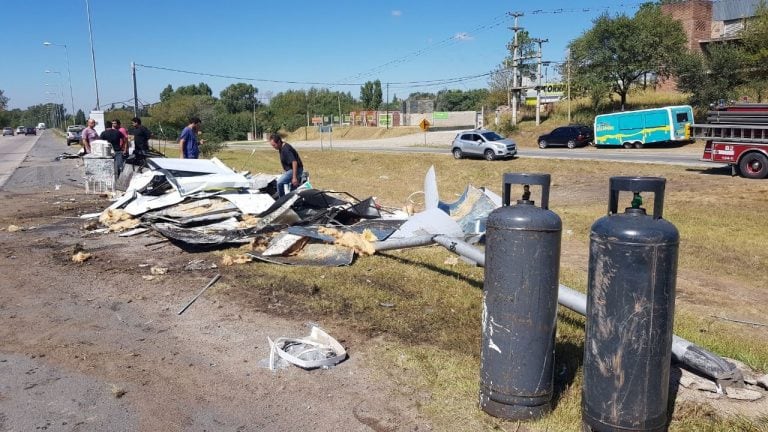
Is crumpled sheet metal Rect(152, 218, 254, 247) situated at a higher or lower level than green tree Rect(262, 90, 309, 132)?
lower

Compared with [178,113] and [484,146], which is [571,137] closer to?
[484,146]

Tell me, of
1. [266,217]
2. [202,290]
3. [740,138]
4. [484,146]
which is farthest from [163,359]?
[484,146]

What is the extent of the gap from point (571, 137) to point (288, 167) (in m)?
30.4

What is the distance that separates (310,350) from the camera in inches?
Answer: 177

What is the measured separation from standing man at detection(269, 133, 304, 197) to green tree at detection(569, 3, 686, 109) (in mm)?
41680

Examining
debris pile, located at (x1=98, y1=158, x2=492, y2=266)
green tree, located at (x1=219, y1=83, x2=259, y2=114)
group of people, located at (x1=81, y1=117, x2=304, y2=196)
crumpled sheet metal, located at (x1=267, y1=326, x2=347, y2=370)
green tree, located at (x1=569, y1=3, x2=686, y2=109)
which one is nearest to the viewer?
crumpled sheet metal, located at (x1=267, y1=326, x2=347, y2=370)

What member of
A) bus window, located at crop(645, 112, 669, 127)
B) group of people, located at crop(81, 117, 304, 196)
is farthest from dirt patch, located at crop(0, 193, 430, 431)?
bus window, located at crop(645, 112, 669, 127)

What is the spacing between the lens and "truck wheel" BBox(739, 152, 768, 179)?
17484 mm

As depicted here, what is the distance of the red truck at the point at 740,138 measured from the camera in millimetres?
17562

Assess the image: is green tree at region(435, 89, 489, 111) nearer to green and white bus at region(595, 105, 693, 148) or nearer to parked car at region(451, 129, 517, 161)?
green and white bus at region(595, 105, 693, 148)

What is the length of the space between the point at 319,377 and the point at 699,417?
237 centimetres

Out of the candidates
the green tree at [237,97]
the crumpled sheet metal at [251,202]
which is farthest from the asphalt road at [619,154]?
the green tree at [237,97]

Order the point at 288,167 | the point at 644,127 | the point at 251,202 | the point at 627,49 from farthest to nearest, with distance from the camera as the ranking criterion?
the point at 627,49 < the point at 644,127 < the point at 288,167 < the point at 251,202

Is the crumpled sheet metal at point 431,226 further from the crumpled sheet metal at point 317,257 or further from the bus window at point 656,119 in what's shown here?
the bus window at point 656,119
